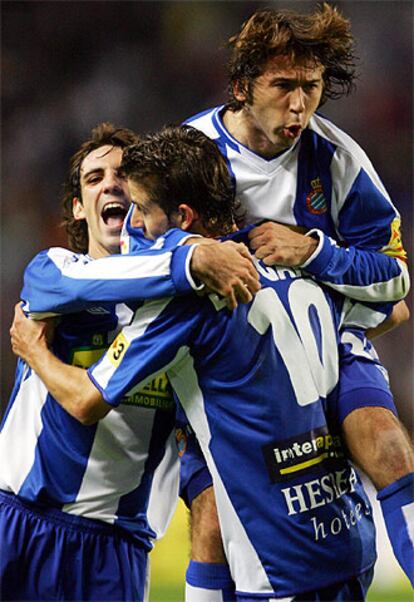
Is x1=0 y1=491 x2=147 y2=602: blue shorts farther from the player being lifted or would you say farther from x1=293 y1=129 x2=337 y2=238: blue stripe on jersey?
x1=293 y1=129 x2=337 y2=238: blue stripe on jersey

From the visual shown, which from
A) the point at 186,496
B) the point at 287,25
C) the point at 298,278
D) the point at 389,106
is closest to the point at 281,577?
the point at 186,496

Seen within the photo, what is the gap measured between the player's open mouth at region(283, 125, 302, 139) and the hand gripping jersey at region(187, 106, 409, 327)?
98 mm

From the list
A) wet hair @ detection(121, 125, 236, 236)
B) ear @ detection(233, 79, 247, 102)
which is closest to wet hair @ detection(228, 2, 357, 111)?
ear @ detection(233, 79, 247, 102)

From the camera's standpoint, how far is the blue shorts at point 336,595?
2648mm

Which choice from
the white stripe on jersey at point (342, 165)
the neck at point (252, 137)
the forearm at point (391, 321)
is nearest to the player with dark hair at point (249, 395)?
the neck at point (252, 137)

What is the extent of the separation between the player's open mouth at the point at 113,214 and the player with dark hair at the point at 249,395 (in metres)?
0.57

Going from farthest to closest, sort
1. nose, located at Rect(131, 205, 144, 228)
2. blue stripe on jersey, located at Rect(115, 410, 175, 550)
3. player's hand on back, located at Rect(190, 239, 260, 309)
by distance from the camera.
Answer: blue stripe on jersey, located at Rect(115, 410, 175, 550), nose, located at Rect(131, 205, 144, 228), player's hand on back, located at Rect(190, 239, 260, 309)

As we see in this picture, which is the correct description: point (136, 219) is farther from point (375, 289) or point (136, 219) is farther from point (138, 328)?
point (375, 289)

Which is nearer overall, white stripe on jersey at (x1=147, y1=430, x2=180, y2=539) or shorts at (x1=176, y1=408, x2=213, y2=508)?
shorts at (x1=176, y1=408, x2=213, y2=508)

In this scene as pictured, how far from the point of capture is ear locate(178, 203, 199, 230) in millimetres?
2770

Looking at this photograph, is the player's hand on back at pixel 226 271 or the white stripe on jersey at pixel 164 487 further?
the white stripe on jersey at pixel 164 487

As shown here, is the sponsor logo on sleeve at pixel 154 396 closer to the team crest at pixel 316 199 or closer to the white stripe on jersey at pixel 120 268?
the white stripe on jersey at pixel 120 268

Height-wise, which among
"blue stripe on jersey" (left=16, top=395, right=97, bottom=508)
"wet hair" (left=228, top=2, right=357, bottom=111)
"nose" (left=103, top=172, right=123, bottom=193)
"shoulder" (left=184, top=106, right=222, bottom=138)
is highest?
"wet hair" (left=228, top=2, right=357, bottom=111)

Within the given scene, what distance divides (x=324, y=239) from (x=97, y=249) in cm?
87
